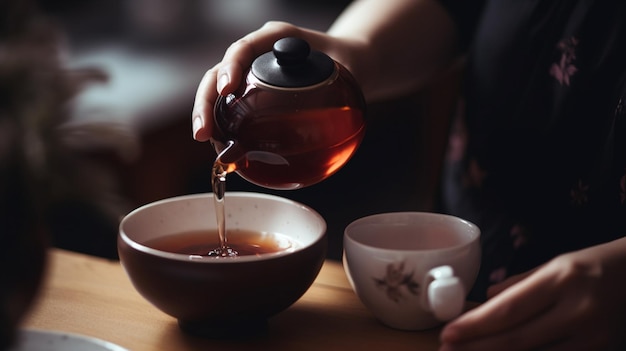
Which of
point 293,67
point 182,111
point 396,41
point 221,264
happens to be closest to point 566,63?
point 396,41

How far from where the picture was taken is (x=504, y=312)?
29.4 inches

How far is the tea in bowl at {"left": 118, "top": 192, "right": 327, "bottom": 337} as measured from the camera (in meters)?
0.79

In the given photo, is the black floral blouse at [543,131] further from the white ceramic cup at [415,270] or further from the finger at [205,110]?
the finger at [205,110]

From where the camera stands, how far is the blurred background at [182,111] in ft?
6.39

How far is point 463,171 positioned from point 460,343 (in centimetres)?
62

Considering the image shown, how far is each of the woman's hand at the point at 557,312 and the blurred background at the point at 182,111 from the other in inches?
34.7

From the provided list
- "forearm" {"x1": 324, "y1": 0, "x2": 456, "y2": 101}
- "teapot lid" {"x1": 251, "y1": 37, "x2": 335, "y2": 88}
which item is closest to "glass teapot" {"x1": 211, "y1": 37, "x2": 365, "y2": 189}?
"teapot lid" {"x1": 251, "y1": 37, "x2": 335, "y2": 88}

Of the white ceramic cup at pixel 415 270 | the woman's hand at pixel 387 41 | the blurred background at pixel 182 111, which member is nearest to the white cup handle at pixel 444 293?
the white ceramic cup at pixel 415 270

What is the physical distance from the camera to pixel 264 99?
2.71ft

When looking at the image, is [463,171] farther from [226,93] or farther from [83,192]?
[83,192]

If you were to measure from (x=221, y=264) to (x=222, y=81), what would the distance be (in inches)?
7.6

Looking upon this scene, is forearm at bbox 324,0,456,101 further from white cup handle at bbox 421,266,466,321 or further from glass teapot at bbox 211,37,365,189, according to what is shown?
white cup handle at bbox 421,266,466,321

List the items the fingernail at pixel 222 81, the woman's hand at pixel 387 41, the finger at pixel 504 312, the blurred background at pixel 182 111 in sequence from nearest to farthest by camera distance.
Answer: the finger at pixel 504 312
the fingernail at pixel 222 81
the woman's hand at pixel 387 41
the blurred background at pixel 182 111

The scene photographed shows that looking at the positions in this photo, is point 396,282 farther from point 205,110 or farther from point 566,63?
point 566,63
